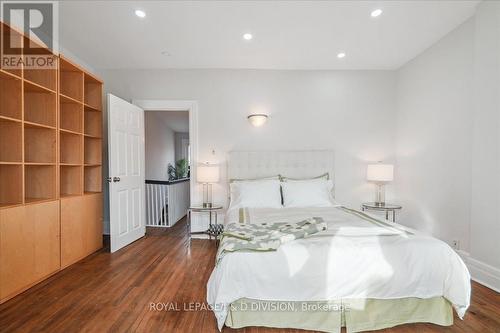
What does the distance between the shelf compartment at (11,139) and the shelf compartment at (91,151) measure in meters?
1.09

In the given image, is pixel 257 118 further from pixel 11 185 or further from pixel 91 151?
pixel 11 185

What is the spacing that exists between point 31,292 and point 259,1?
11.5 ft

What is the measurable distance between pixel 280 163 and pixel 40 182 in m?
3.07

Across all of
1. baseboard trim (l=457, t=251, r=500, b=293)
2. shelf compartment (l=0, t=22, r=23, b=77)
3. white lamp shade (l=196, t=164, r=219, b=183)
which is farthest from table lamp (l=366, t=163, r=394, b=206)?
shelf compartment (l=0, t=22, r=23, b=77)

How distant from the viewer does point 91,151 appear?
10.9 feet

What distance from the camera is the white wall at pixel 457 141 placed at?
2.28m

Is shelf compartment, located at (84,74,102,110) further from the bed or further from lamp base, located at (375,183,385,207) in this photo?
lamp base, located at (375,183,385,207)

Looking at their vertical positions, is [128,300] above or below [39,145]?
below

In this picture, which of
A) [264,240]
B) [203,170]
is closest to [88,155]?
[203,170]

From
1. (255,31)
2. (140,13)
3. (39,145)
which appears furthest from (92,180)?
(255,31)

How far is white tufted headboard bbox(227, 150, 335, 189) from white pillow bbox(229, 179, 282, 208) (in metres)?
0.37

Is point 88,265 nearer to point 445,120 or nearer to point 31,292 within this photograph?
point 31,292

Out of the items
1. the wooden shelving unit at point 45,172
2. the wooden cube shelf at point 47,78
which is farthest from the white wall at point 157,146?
the wooden cube shelf at point 47,78

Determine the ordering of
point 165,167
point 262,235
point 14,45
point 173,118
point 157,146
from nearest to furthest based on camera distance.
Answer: point 262,235 → point 14,45 → point 157,146 → point 173,118 → point 165,167
